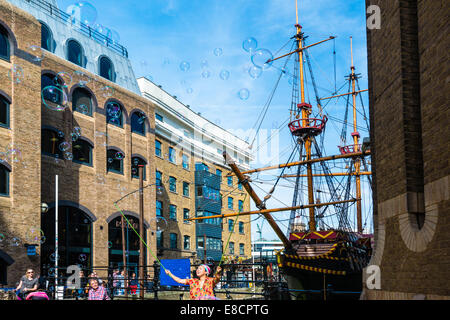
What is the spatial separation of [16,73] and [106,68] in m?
10.8

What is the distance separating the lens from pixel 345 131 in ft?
151

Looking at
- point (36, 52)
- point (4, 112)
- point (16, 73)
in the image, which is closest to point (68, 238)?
point (4, 112)

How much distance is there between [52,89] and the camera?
27.1 meters

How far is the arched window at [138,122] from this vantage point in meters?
35.3

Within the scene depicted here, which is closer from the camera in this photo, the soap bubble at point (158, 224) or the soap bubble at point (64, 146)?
the soap bubble at point (64, 146)

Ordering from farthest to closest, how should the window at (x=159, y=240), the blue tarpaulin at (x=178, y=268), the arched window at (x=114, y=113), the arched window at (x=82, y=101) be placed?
the window at (x=159, y=240) → the arched window at (x=114, y=113) → the arched window at (x=82, y=101) → the blue tarpaulin at (x=178, y=268)

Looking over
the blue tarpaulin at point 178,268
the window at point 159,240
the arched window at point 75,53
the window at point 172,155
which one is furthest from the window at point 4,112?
the window at point 172,155

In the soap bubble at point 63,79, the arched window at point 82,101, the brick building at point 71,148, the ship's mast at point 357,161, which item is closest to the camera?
the brick building at point 71,148

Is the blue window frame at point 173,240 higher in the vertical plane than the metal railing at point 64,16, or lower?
lower

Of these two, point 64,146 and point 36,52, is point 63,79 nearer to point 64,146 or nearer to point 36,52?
point 36,52

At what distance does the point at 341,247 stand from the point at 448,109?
1488 centimetres

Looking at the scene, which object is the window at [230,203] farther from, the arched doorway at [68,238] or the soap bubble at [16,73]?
the soap bubble at [16,73]

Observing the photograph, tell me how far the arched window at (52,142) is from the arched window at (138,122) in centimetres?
787
